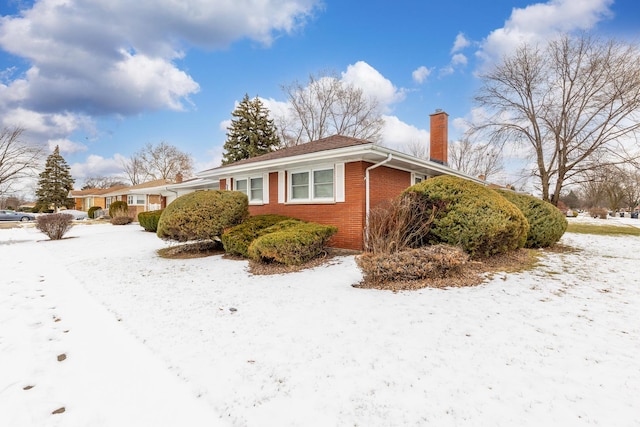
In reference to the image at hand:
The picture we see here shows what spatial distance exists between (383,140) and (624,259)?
957 inches

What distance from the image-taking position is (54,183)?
40625mm

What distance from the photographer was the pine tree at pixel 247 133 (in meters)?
29.0

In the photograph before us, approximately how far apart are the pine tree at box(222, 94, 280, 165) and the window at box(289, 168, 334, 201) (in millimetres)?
19807

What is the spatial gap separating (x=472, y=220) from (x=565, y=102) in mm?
19366

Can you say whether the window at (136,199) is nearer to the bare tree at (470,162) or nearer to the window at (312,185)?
the window at (312,185)

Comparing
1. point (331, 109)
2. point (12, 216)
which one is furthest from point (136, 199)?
point (331, 109)

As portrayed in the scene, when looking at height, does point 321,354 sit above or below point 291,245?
below

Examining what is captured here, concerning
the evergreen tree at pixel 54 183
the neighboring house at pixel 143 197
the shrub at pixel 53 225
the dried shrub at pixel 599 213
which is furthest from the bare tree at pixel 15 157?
the dried shrub at pixel 599 213

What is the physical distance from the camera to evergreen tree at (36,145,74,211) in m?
40.1

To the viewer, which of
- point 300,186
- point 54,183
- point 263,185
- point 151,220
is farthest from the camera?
point 54,183

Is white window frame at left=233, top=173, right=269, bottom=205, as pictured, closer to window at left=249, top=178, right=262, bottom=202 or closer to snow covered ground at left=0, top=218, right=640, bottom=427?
window at left=249, top=178, right=262, bottom=202

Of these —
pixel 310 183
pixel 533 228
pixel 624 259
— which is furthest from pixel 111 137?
pixel 624 259

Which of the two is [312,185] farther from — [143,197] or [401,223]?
[143,197]

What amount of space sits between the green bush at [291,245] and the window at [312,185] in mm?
1929
